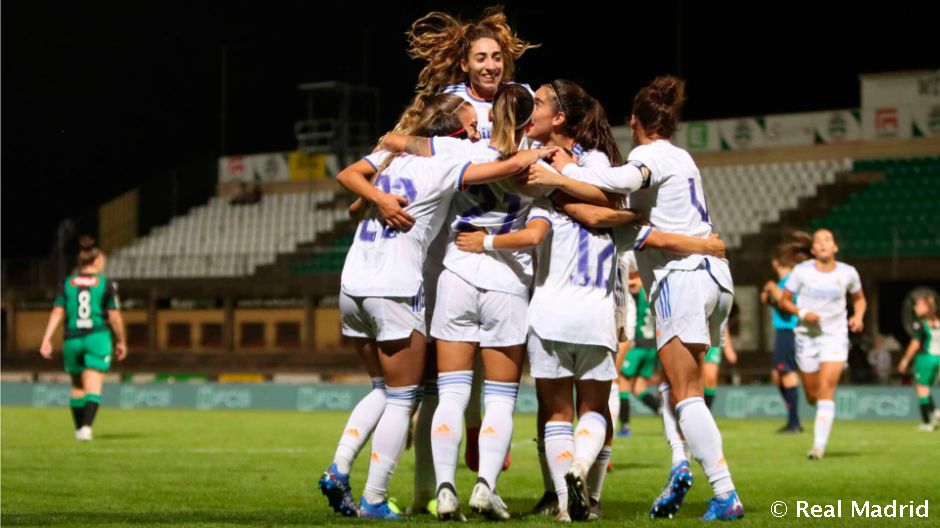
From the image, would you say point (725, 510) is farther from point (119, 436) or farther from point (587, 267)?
point (119, 436)

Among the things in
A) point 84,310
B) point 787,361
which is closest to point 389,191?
point 84,310

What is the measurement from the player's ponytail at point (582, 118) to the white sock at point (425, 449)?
1509 millimetres

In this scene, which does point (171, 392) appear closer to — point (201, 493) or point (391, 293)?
point (201, 493)

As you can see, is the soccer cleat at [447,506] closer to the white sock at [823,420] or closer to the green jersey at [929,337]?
the white sock at [823,420]

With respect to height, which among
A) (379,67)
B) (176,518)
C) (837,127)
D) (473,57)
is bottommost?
(176,518)

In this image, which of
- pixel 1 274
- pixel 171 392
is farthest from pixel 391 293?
pixel 1 274

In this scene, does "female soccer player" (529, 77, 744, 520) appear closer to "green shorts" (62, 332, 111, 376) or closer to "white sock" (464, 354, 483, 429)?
"white sock" (464, 354, 483, 429)

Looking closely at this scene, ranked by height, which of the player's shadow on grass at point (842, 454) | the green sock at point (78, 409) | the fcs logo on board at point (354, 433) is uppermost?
the fcs logo on board at point (354, 433)

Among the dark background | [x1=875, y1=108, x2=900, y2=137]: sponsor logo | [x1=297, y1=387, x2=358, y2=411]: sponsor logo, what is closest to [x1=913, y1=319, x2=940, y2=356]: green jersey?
[x1=297, y1=387, x2=358, y2=411]: sponsor logo

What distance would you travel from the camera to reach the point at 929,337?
60.5ft

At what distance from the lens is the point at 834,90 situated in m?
32.2

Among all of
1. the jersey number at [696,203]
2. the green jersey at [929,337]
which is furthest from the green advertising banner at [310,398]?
the jersey number at [696,203]

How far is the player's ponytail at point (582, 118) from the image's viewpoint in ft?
22.0

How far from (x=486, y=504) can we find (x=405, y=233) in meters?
1.36
